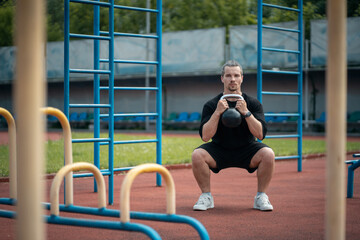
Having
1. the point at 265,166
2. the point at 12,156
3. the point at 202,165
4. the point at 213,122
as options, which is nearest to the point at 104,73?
the point at 213,122

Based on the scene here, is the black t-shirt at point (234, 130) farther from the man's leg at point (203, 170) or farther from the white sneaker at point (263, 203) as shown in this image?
the white sneaker at point (263, 203)

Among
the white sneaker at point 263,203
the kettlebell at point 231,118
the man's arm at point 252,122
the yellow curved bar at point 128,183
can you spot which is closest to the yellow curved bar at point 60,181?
the yellow curved bar at point 128,183

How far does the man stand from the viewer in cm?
537

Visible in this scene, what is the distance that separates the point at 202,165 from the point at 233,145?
41cm

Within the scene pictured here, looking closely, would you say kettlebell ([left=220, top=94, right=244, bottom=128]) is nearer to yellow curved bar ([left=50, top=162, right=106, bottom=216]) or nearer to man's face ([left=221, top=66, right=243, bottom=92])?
man's face ([left=221, top=66, right=243, bottom=92])

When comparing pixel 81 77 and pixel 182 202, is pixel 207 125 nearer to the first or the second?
pixel 182 202

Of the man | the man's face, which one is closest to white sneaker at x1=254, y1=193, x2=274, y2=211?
the man

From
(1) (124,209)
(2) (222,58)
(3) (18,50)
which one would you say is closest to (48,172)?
(1) (124,209)

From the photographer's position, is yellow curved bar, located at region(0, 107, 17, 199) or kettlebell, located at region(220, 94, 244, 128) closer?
yellow curved bar, located at region(0, 107, 17, 199)

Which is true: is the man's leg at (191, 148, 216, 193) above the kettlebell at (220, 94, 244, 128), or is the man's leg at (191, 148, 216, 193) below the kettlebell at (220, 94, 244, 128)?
below

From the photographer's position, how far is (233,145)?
5.56 m

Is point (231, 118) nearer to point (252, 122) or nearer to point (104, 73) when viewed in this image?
point (252, 122)

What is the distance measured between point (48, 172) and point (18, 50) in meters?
7.28

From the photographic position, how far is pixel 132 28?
42.0m
